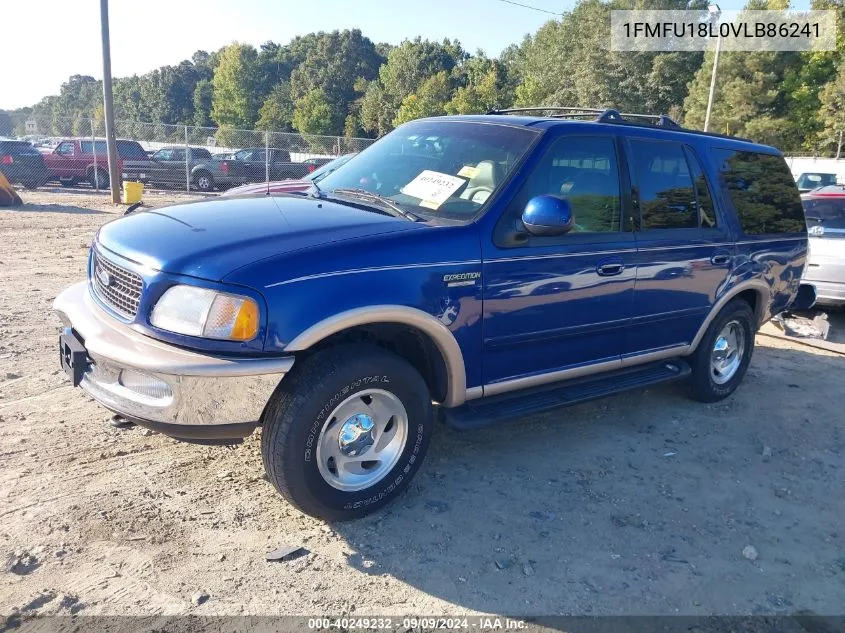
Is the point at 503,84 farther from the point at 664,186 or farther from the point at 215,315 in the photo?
the point at 215,315

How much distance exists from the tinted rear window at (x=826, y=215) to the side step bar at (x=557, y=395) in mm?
4468

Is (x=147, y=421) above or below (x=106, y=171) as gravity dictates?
below

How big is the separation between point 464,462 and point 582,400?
822 mm

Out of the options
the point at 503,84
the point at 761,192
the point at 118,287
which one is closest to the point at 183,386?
the point at 118,287

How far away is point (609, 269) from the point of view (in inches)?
163

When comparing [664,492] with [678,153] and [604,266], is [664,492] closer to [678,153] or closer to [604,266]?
[604,266]

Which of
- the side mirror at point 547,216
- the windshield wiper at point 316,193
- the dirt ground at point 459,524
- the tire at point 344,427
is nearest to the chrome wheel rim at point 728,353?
the dirt ground at point 459,524

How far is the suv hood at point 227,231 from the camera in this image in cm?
300

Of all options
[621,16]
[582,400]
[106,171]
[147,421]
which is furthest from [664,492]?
[621,16]

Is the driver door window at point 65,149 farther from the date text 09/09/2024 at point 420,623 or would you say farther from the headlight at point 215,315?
the date text 09/09/2024 at point 420,623

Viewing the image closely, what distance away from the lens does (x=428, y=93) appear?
61156mm

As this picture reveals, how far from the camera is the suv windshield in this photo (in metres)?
3.78

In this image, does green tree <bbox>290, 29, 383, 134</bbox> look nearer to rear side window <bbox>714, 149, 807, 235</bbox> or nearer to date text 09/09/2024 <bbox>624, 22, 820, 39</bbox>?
date text 09/09/2024 <bbox>624, 22, 820, 39</bbox>

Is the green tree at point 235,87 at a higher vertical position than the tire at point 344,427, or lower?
higher
